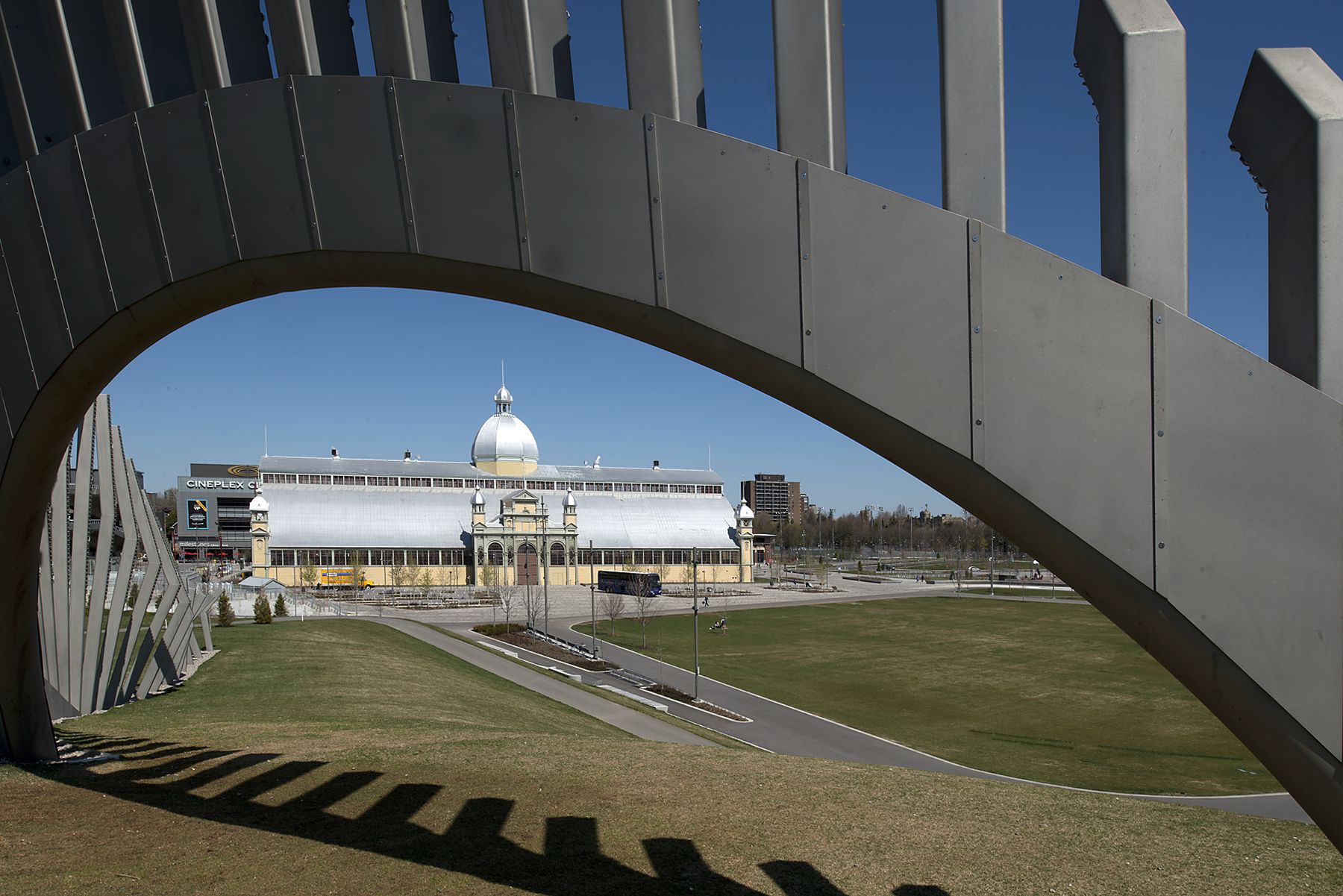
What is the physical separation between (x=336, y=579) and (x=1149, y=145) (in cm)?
7187

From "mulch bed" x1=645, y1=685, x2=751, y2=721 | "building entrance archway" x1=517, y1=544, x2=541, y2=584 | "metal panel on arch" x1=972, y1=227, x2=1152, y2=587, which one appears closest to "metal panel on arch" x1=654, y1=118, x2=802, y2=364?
"metal panel on arch" x1=972, y1=227, x2=1152, y2=587

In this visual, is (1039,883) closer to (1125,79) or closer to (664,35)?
(1125,79)

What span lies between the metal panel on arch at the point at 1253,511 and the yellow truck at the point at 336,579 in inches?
2757

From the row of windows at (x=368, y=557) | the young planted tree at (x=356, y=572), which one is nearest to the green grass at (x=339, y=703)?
the young planted tree at (x=356, y=572)

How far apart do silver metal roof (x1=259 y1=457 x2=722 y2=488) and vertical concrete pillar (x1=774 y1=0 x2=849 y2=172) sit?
77841mm

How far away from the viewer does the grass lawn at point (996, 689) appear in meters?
22.3

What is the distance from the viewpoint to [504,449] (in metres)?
84.8

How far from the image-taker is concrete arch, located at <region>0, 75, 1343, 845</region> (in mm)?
3807

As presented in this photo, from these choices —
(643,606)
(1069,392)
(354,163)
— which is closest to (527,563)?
(643,606)

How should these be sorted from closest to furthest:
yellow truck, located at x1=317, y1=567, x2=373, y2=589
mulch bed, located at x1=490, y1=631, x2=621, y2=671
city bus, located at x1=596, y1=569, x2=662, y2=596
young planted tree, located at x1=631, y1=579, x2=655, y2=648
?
mulch bed, located at x1=490, y1=631, x2=621, y2=671 < young planted tree, located at x1=631, y1=579, x2=655, y2=648 < city bus, located at x1=596, y1=569, x2=662, y2=596 < yellow truck, located at x1=317, y1=567, x2=373, y2=589

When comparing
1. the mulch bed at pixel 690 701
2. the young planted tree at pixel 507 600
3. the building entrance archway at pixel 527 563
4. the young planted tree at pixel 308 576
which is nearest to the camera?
the mulch bed at pixel 690 701

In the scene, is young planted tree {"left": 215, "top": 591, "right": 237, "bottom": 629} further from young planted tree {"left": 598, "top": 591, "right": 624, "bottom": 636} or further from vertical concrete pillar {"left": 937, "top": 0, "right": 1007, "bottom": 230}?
vertical concrete pillar {"left": 937, "top": 0, "right": 1007, "bottom": 230}

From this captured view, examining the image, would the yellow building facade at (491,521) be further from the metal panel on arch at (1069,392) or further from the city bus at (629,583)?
the metal panel on arch at (1069,392)

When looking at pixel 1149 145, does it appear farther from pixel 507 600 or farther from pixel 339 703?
pixel 507 600
